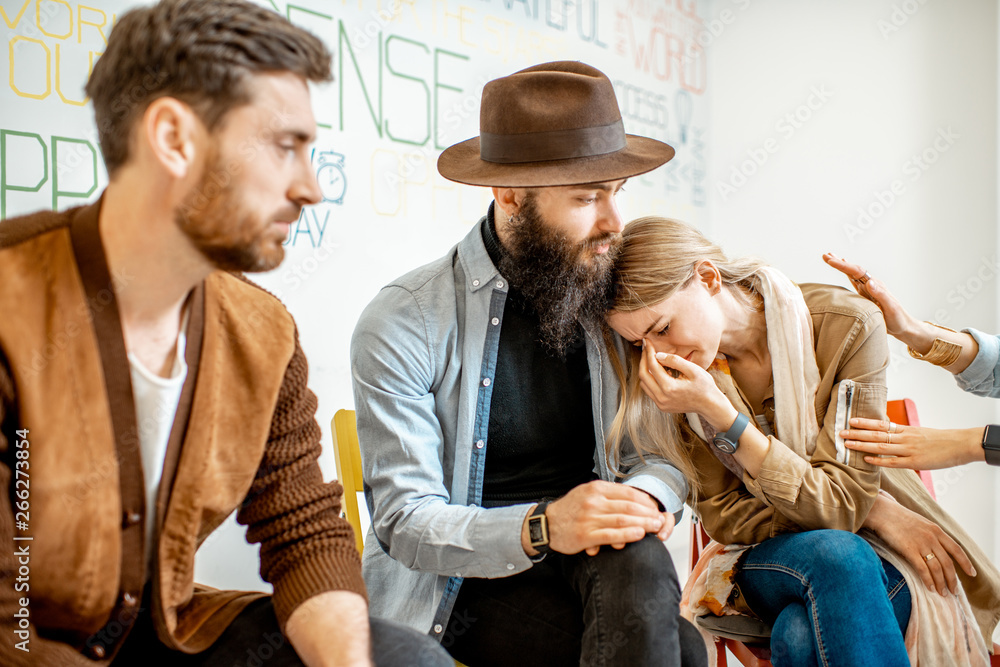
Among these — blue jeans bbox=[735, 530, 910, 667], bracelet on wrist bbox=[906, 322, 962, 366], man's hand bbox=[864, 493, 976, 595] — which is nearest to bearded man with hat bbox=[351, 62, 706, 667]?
blue jeans bbox=[735, 530, 910, 667]

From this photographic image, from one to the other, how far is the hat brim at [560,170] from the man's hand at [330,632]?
85 cm

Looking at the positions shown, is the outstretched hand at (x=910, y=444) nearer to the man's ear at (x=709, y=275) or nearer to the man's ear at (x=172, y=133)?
the man's ear at (x=709, y=275)

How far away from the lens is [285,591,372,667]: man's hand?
3.32 feet

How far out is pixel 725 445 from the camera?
1589 millimetres

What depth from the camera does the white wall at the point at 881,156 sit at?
3.17 metres

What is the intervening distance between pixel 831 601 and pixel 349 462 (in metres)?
1.08

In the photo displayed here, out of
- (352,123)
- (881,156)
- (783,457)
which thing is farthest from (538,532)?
(881,156)

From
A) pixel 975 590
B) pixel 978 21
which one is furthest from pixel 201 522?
pixel 978 21

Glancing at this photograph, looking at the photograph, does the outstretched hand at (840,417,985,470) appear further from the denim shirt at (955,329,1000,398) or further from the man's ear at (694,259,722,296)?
the man's ear at (694,259,722,296)

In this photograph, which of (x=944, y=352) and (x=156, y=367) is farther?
(x=944, y=352)

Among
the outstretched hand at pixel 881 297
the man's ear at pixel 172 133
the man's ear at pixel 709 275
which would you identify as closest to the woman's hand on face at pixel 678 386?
the man's ear at pixel 709 275

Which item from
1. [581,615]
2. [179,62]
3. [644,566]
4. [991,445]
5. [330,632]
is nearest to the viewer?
[179,62]

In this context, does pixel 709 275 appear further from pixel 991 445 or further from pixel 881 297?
pixel 991 445

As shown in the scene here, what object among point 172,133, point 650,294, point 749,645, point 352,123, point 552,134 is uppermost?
point 352,123
